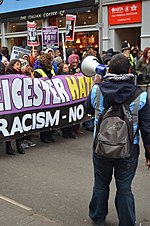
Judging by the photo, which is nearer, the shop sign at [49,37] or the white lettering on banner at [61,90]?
the white lettering on banner at [61,90]

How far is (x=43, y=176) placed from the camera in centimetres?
581

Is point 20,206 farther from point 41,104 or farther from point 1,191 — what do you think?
point 41,104

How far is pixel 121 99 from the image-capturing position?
364 cm

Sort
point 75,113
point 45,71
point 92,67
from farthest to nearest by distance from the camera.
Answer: point 75,113, point 45,71, point 92,67

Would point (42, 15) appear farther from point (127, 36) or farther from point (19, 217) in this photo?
point (19, 217)

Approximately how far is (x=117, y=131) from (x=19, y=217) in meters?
1.55

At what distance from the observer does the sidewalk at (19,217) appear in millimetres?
4141

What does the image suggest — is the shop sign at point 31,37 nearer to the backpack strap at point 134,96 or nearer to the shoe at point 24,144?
the shoe at point 24,144

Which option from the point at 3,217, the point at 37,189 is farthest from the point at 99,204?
the point at 37,189

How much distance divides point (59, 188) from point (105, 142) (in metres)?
1.88

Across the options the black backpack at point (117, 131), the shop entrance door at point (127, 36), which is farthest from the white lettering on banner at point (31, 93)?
the shop entrance door at point (127, 36)

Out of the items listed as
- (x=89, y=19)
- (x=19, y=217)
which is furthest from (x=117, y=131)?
(x=89, y=19)

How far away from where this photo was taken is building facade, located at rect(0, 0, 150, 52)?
58.6 feet

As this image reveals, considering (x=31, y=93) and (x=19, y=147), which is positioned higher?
(x=31, y=93)
